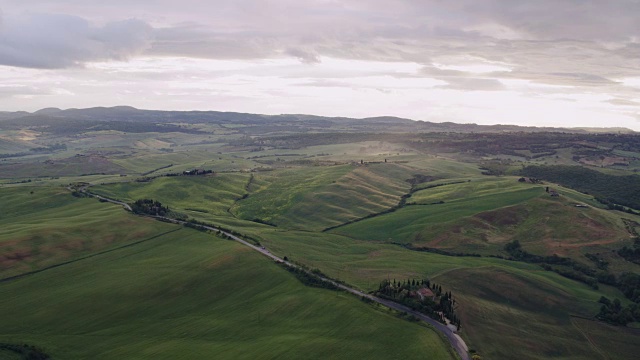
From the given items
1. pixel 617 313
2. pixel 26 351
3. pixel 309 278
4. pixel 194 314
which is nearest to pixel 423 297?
pixel 309 278

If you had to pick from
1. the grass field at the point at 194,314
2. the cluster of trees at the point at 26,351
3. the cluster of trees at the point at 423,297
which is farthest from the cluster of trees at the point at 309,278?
the cluster of trees at the point at 26,351

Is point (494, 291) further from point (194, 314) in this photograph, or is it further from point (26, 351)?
point (26, 351)

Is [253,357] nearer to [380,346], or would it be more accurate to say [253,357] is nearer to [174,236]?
[380,346]

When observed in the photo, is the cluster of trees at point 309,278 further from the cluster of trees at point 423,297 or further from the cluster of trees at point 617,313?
the cluster of trees at point 617,313

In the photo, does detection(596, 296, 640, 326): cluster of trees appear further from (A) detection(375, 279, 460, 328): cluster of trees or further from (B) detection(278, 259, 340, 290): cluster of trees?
(B) detection(278, 259, 340, 290): cluster of trees

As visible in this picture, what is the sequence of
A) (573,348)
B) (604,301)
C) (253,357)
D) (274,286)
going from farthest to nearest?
(604,301) → (274,286) → (573,348) → (253,357)

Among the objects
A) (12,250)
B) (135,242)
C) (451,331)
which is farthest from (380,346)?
(12,250)
